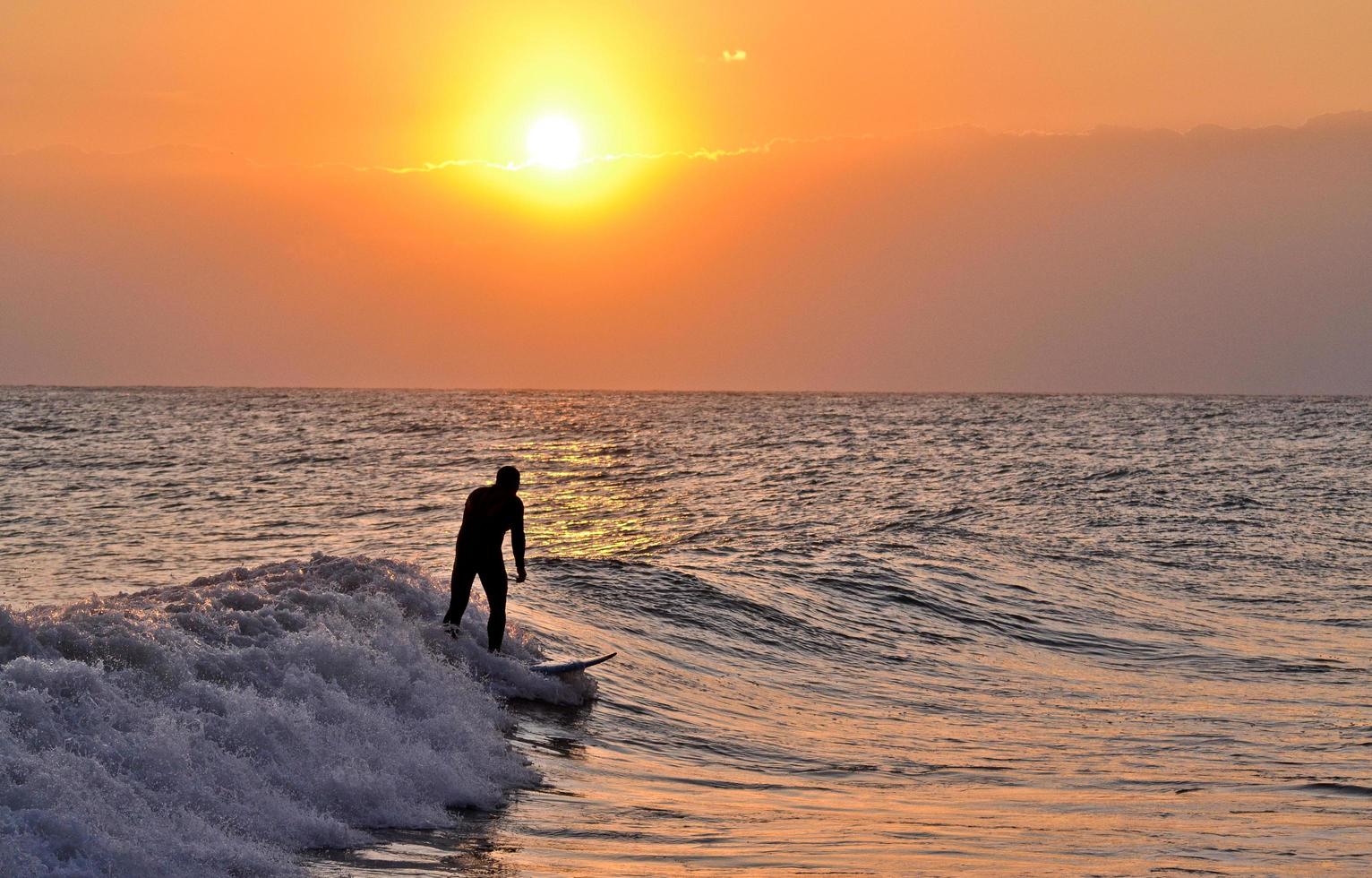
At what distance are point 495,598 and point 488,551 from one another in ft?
1.55

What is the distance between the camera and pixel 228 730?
8477 millimetres

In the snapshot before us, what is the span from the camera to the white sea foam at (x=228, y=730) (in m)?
6.93

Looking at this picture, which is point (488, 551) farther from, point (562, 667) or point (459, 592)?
point (562, 667)

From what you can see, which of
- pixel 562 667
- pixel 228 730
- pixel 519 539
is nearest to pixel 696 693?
pixel 562 667

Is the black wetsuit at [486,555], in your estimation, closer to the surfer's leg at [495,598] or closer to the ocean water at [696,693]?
the surfer's leg at [495,598]

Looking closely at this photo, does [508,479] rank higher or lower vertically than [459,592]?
higher

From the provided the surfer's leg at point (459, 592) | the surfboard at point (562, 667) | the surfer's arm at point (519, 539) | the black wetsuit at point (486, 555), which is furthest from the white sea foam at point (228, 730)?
the surfer's arm at point (519, 539)

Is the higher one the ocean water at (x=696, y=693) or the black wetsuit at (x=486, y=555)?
the black wetsuit at (x=486, y=555)

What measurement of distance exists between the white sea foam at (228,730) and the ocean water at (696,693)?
0.03 metres

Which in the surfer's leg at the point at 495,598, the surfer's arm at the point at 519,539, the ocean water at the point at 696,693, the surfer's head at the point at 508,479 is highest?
the surfer's head at the point at 508,479

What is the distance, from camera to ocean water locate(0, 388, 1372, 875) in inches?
314

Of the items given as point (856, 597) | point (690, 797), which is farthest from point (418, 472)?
point (690, 797)

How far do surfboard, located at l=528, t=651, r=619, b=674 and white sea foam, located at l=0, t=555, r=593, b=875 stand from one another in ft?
2.90

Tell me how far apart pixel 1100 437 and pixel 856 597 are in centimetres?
5949
